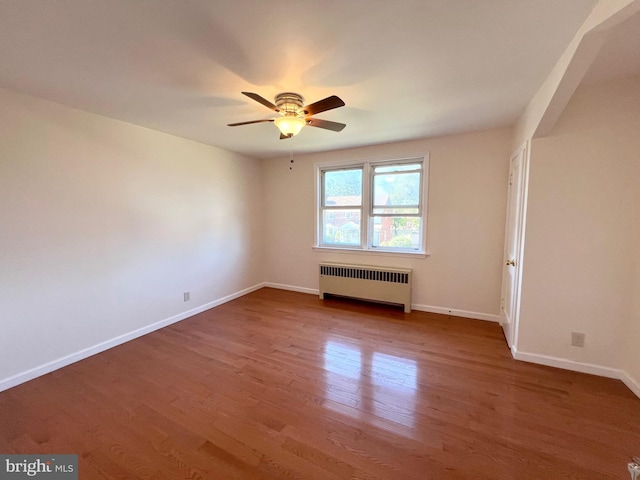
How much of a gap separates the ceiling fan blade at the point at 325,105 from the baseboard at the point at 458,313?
299 centimetres

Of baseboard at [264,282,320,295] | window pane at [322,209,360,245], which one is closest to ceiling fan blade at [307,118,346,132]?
window pane at [322,209,360,245]

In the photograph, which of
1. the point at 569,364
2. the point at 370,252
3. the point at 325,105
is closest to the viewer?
the point at 325,105

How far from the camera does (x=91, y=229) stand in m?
2.60

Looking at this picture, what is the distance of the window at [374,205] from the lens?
12.5ft

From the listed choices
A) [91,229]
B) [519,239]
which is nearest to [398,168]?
[519,239]

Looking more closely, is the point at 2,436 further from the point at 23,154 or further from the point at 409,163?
the point at 409,163

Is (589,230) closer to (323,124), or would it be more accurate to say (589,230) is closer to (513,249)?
(513,249)

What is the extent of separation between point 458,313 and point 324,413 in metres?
2.50

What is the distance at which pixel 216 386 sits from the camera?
216 centimetres

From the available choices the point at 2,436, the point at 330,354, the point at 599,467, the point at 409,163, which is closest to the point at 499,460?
the point at 599,467

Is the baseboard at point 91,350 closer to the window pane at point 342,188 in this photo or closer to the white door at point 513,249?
the window pane at point 342,188

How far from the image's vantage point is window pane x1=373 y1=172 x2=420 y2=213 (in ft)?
12.4

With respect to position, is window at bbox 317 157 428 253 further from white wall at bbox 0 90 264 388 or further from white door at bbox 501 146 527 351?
white wall at bbox 0 90 264 388

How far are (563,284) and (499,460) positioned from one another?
160 centimetres
